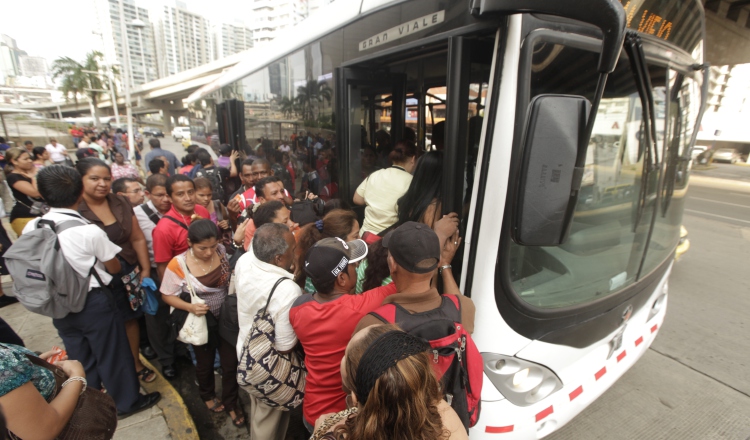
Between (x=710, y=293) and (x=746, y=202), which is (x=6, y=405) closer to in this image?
(x=710, y=293)

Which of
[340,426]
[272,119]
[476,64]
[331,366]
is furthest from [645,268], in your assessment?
[272,119]

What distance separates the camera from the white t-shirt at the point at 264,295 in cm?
199

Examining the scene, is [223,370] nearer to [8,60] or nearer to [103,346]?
[103,346]

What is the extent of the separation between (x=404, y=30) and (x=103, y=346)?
2.92 m

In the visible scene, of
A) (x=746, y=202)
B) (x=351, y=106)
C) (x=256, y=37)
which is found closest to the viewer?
(x=351, y=106)

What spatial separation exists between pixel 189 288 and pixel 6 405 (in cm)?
146

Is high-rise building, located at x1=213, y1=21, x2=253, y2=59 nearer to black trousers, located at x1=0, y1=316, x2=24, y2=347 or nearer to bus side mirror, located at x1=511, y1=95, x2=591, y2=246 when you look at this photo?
black trousers, located at x1=0, y1=316, x2=24, y2=347

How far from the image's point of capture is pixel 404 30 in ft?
7.22

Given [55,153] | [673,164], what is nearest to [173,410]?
[673,164]

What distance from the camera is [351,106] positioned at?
273 centimetres

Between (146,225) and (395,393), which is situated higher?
(395,393)

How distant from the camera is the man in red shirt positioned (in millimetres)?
3014

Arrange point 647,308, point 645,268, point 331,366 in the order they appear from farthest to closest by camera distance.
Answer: point 647,308, point 645,268, point 331,366

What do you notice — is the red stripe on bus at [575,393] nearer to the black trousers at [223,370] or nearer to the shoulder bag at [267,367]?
the shoulder bag at [267,367]
